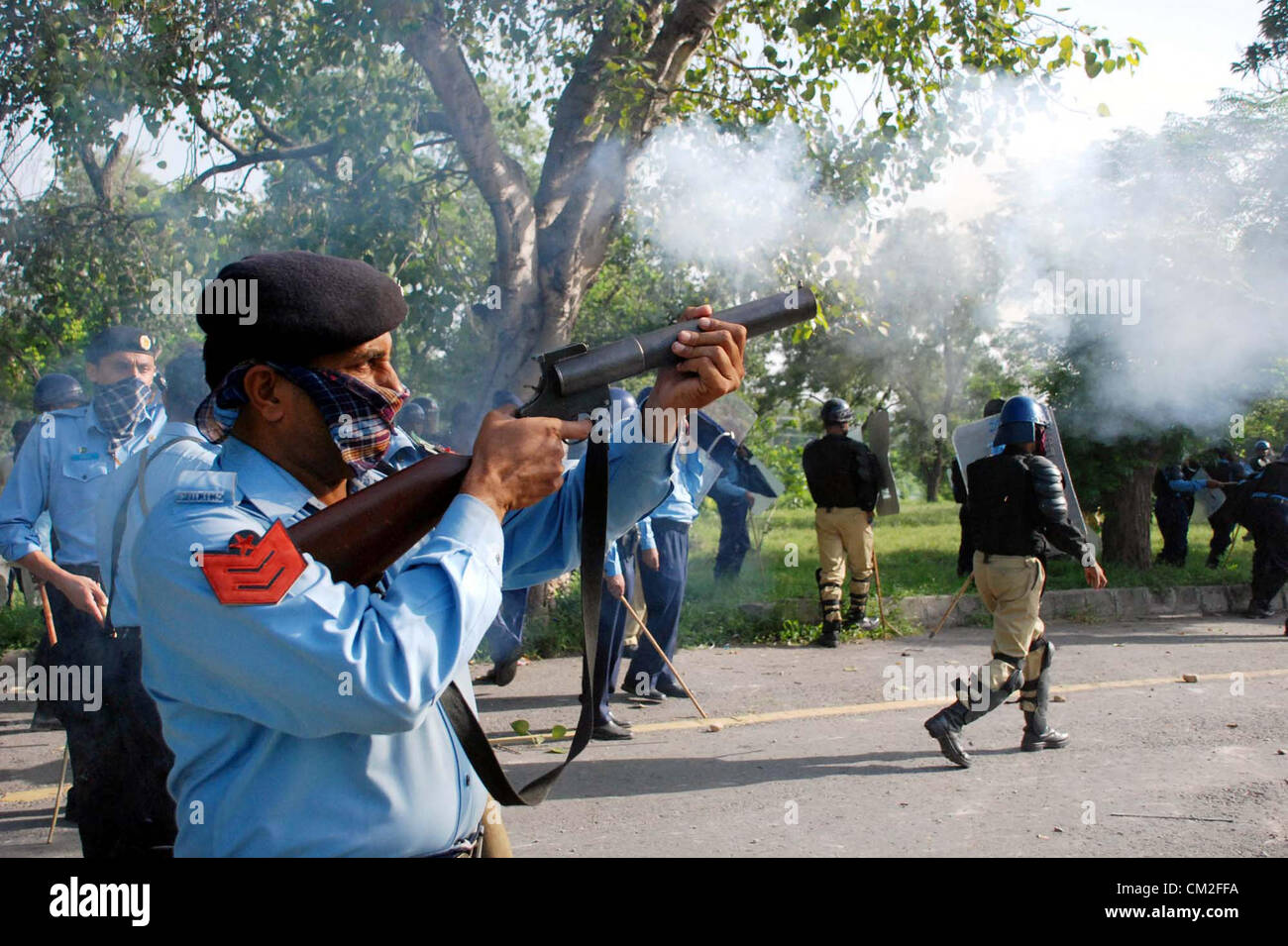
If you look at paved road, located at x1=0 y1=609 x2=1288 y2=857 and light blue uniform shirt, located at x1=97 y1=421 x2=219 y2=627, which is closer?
light blue uniform shirt, located at x1=97 y1=421 x2=219 y2=627

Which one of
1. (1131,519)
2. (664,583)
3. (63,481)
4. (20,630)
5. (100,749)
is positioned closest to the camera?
(100,749)

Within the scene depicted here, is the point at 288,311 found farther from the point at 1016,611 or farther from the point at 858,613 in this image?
the point at 858,613

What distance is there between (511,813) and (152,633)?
3732mm

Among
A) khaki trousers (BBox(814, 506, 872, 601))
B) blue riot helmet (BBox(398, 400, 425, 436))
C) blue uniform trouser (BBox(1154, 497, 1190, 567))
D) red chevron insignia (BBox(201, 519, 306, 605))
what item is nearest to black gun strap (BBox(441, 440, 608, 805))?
red chevron insignia (BBox(201, 519, 306, 605))

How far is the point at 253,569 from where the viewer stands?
142cm

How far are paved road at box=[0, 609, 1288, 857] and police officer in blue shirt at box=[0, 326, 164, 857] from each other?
951mm

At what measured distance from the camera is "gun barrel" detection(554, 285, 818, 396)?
1973mm

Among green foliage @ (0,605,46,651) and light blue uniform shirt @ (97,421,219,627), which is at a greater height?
light blue uniform shirt @ (97,421,219,627)

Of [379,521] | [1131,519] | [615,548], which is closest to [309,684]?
[379,521]

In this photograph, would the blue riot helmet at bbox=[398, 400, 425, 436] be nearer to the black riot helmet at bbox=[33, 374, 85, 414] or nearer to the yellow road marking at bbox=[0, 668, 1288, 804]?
the black riot helmet at bbox=[33, 374, 85, 414]

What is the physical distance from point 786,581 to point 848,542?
194cm

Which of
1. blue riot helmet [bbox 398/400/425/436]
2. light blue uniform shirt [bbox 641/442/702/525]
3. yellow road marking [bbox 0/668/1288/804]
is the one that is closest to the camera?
yellow road marking [bbox 0/668/1288/804]

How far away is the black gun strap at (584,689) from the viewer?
5.56ft
